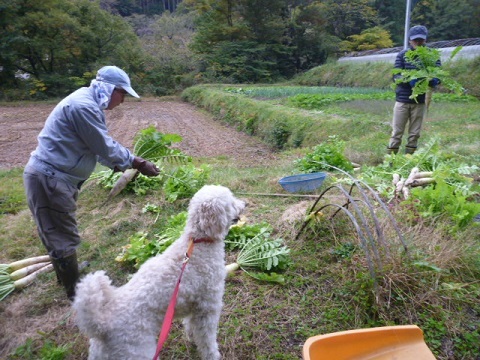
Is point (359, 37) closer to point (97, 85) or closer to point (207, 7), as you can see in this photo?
point (207, 7)

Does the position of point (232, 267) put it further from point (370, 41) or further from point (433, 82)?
point (370, 41)

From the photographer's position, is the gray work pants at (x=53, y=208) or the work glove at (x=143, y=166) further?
the work glove at (x=143, y=166)

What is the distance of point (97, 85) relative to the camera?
10.1 feet

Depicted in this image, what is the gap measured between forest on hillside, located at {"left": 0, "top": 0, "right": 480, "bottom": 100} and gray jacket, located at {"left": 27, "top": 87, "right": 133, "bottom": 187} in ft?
93.5

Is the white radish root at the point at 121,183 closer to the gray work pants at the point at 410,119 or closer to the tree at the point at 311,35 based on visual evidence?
the gray work pants at the point at 410,119

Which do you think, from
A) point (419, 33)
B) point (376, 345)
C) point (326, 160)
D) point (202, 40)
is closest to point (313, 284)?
point (376, 345)

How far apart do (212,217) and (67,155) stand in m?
1.55

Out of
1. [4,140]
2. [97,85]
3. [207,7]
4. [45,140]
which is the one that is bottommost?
[4,140]

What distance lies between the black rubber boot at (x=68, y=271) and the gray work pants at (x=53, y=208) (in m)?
0.07

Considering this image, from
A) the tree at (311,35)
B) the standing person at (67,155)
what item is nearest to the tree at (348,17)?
the tree at (311,35)

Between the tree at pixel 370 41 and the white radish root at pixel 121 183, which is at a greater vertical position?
the tree at pixel 370 41

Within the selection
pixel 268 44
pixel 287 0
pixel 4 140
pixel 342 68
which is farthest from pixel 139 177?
pixel 287 0

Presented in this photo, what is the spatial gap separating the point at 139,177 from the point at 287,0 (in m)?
36.3

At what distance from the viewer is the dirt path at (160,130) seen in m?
11.0
